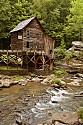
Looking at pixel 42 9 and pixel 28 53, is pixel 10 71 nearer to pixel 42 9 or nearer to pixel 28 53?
pixel 28 53

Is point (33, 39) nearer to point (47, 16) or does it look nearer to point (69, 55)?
point (69, 55)

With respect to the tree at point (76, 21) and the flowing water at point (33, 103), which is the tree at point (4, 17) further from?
the flowing water at point (33, 103)

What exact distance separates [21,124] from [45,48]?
23.1 meters

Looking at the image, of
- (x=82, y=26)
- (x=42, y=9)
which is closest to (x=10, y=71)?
(x=82, y=26)

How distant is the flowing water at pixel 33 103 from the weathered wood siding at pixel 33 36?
13.5 m

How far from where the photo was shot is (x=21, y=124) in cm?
955

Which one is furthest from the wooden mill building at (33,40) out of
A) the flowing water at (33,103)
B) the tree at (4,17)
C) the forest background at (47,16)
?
the flowing water at (33,103)

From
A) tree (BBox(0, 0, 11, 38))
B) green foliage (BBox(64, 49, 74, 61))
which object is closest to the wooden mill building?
green foliage (BBox(64, 49, 74, 61))

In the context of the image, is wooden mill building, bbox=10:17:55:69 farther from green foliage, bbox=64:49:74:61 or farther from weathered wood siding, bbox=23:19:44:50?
green foliage, bbox=64:49:74:61

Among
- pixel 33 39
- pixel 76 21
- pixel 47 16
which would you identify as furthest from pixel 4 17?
pixel 76 21

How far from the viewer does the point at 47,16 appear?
43.7 m

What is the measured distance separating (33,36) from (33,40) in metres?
0.66

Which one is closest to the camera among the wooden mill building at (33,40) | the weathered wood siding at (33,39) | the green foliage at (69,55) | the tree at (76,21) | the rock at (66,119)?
the rock at (66,119)

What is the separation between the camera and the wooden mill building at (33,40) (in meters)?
30.8
